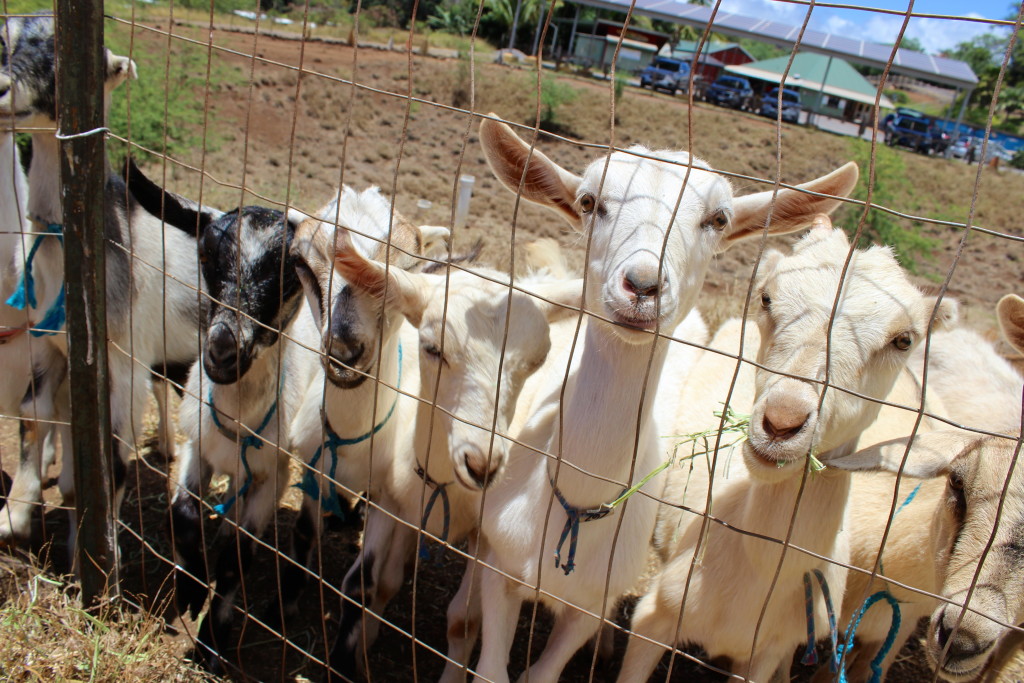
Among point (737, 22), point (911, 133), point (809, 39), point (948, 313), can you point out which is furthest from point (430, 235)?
point (809, 39)

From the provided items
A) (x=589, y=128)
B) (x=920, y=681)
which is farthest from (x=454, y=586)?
(x=589, y=128)

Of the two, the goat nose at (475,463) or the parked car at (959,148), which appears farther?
the parked car at (959,148)

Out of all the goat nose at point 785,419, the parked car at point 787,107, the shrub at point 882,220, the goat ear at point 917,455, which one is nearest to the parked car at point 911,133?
the parked car at point 787,107

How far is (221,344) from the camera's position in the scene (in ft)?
9.77

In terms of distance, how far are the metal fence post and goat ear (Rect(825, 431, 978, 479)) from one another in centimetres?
243

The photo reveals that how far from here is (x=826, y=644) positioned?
13.7 feet

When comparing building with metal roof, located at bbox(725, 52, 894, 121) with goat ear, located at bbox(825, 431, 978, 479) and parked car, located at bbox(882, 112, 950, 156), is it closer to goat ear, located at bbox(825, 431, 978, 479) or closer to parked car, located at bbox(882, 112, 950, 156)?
parked car, located at bbox(882, 112, 950, 156)

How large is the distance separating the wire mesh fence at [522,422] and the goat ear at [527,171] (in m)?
0.01

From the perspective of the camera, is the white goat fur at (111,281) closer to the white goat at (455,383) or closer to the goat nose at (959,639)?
the white goat at (455,383)

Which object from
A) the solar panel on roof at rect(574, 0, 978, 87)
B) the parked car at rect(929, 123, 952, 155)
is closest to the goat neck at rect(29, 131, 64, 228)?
the solar panel on roof at rect(574, 0, 978, 87)

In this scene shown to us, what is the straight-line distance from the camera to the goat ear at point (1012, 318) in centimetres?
256

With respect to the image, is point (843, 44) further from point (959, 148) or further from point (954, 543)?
point (954, 543)

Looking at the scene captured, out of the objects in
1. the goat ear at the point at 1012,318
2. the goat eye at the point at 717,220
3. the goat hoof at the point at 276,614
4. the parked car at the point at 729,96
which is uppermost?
the parked car at the point at 729,96

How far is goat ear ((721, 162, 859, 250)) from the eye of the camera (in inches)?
94.2
